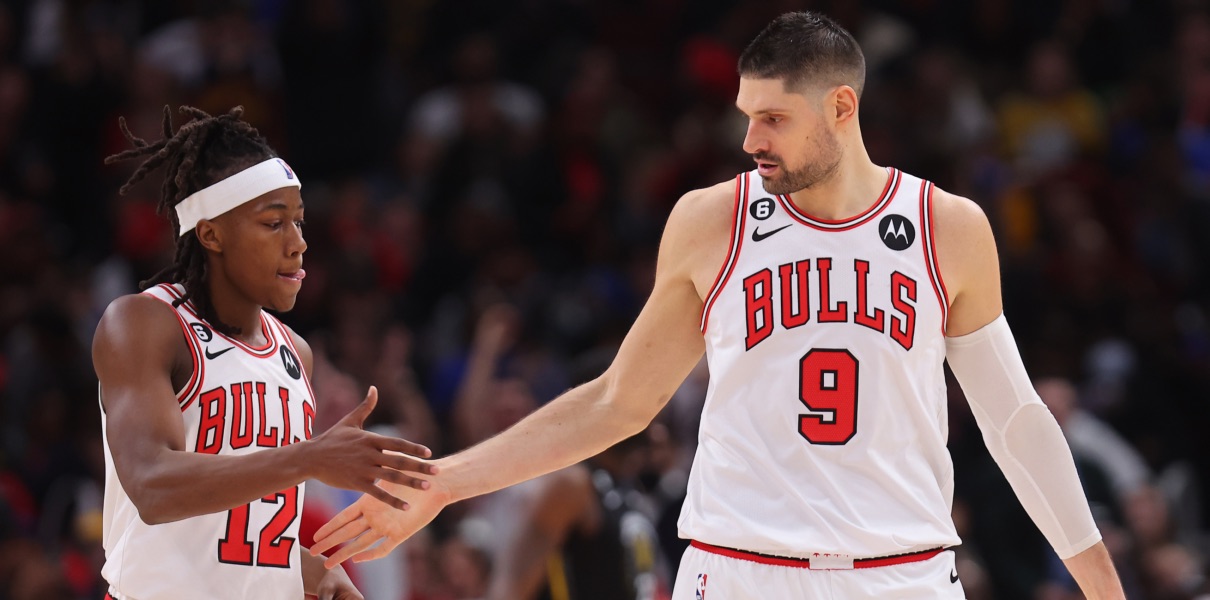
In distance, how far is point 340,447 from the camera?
451 centimetres

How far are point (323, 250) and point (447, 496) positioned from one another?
7.14 m

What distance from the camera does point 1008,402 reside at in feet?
16.6

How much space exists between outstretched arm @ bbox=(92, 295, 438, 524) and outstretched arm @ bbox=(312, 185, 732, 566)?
0.67 metres

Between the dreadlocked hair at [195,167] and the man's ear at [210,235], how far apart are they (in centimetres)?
5

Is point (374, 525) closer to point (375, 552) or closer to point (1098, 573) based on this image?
point (375, 552)

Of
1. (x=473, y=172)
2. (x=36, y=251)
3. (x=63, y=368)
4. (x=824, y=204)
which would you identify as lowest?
(x=824, y=204)

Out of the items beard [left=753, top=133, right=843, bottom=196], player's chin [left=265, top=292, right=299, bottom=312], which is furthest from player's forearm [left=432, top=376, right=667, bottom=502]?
beard [left=753, top=133, right=843, bottom=196]

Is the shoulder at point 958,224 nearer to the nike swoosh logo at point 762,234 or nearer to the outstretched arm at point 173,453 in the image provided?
the nike swoosh logo at point 762,234

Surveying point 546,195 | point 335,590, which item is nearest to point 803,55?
point 335,590

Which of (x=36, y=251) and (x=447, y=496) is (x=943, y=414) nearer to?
(x=447, y=496)

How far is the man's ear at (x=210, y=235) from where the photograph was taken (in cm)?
494

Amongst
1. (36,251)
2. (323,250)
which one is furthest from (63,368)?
(323,250)

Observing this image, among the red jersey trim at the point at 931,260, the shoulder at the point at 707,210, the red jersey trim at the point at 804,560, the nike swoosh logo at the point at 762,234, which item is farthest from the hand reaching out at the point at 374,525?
the red jersey trim at the point at 931,260

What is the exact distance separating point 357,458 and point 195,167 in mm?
1172
